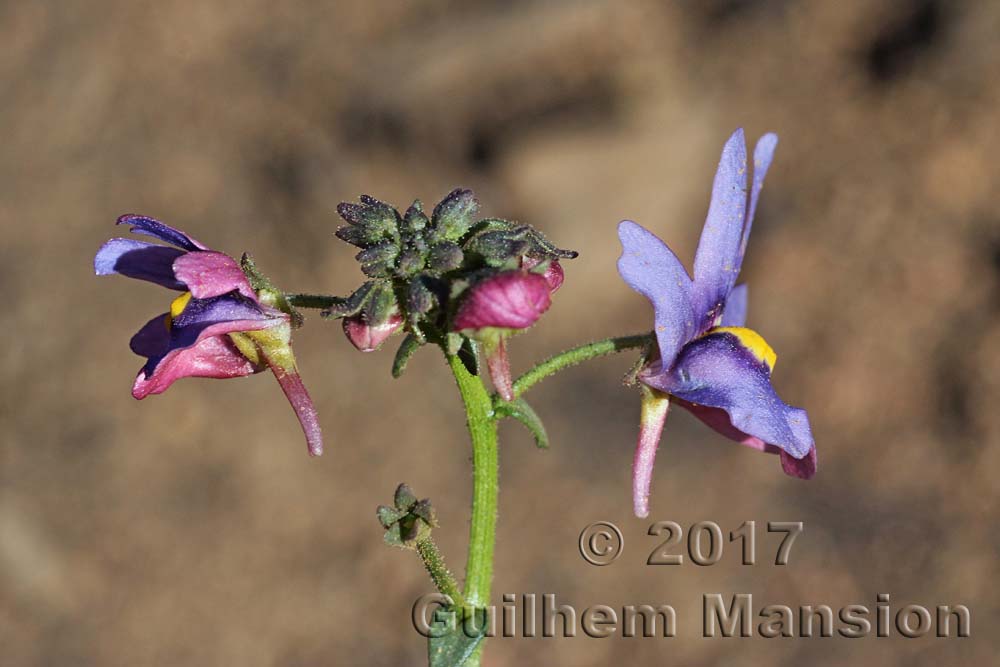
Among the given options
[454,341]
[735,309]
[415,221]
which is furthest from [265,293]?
[735,309]

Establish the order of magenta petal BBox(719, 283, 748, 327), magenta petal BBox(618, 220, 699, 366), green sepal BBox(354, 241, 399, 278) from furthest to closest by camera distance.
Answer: magenta petal BBox(719, 283, 748, 327), green sepal BBox(354, 241, 399, 278), magenta petal BBox(618, 220, 699, 366)

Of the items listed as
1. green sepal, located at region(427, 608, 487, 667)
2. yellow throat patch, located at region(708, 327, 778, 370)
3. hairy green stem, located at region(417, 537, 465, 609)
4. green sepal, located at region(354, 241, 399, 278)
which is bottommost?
green sepal, located at region(427, 608, 487, 667)

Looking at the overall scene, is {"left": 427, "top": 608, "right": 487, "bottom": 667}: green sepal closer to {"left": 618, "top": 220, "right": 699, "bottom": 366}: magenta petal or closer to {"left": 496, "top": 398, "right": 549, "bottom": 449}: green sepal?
{"left": 496, "top": 398, "right": 549, "bottom": 449}: green sepal

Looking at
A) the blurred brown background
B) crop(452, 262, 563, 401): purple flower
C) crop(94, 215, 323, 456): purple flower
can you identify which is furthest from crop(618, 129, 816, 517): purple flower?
the blurred brown background

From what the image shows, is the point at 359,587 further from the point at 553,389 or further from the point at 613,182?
the point at 613,182

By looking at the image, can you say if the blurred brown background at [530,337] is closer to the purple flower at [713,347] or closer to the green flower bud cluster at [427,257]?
the purple flower at [713,347]

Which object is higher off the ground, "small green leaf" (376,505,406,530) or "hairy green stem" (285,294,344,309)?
"hairy green stem" (285,294,344,309)

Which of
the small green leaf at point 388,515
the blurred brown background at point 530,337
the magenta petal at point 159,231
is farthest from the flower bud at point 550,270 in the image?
the blurred brown background at point 530,337

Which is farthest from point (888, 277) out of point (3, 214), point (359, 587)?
point (3, 214)
